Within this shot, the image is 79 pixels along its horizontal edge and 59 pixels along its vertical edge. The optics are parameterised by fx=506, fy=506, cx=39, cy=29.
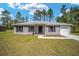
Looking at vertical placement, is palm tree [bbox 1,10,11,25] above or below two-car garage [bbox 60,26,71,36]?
above

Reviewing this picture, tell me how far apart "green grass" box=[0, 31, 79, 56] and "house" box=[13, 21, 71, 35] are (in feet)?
0.39

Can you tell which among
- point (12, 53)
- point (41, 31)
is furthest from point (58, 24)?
point (12, 53)

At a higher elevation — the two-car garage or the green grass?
the two-car garage

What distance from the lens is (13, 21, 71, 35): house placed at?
9.62 metres

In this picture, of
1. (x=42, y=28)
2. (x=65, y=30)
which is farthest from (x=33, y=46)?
(x=65, y=30)

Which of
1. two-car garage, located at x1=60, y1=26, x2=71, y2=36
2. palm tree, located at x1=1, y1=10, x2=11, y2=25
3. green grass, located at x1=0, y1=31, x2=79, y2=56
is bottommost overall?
green grass, located at x1=0, y1=31, x2=79, y2=56

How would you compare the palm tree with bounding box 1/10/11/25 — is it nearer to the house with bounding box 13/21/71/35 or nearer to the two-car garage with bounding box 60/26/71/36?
the house with bounding box 13/21/71/35

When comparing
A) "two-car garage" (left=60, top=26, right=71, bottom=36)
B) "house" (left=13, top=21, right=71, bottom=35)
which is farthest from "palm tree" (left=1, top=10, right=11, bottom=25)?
"two-car garage" (left=60, top=26, right=71, bottom=36)

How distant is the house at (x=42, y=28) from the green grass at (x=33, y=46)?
120 millimetres

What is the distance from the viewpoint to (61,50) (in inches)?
377

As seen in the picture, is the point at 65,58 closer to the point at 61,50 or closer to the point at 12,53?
the point at 61,50

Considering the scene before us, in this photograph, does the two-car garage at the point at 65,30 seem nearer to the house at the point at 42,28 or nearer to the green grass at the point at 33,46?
the house at the point at 42,28

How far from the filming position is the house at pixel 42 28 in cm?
962

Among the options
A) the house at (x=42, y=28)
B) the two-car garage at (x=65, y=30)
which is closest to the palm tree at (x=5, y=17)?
the house at (x=42, y=28)
